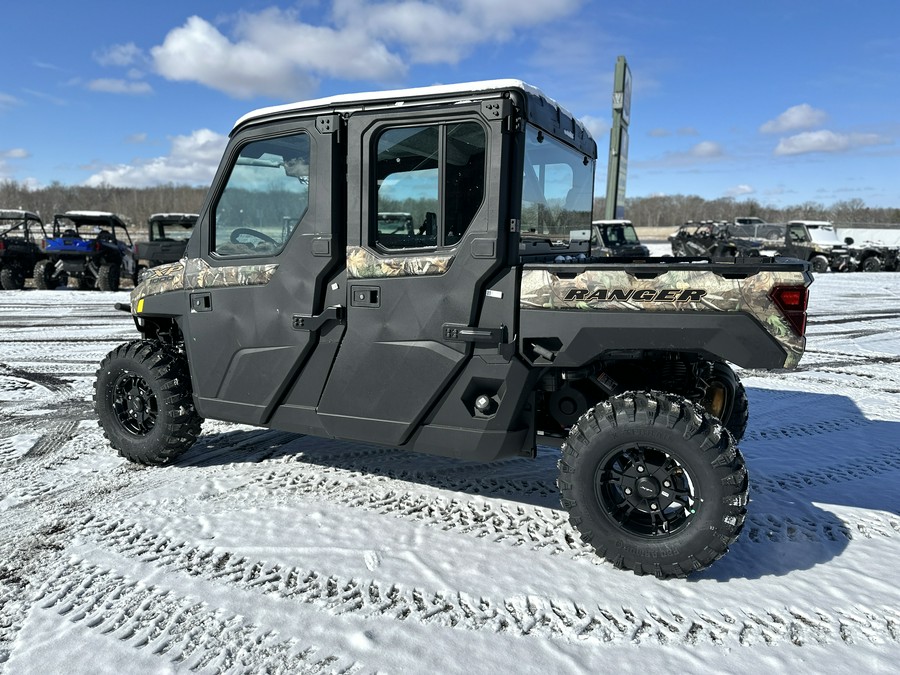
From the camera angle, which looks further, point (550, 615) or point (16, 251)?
point (16, 251)

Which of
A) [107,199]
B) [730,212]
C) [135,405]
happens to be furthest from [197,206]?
[135,405]

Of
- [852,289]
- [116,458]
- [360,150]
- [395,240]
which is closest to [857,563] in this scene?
[395,240]

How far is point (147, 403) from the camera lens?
439cm

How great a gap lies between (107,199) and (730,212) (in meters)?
90.6

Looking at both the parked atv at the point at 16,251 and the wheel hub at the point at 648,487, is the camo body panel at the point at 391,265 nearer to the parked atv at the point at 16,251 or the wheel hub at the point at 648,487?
the wheel hub at the point at 648,487

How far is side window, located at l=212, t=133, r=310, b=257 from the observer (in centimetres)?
365

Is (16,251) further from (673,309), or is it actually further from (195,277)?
(673,309)

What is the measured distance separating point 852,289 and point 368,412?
17.3 m

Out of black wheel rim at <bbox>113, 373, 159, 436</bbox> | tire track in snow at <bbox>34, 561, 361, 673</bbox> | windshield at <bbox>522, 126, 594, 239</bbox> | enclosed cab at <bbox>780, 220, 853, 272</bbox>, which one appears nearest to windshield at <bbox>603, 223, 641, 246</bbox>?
enclosed cab at <bbox>780, 220, 853, 272</bbox>

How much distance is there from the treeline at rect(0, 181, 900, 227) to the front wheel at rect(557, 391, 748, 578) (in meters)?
57.3

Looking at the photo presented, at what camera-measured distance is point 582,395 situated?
3.54 m

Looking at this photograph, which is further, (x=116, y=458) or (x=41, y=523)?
(x=116, y=458)

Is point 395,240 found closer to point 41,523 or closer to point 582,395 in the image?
point 582,395

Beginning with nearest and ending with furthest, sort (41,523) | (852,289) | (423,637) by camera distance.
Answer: (423,637)
(41,523)
(852,289)
